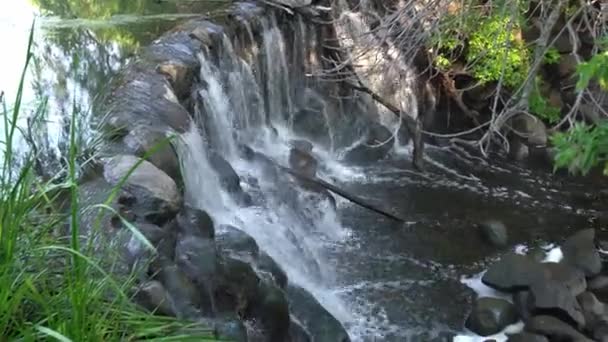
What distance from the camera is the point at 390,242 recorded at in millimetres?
6391

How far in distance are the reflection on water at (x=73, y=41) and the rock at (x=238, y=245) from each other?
3.90 ft

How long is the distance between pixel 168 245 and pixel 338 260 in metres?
2.32

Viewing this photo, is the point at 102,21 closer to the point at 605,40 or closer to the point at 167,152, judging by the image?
the point at 167,152

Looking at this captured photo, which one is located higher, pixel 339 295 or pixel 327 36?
→ pixel 327 36

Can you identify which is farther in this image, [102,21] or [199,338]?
[102,21]

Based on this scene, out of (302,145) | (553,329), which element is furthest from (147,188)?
(302,145)

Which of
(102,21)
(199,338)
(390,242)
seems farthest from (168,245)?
(102,21)

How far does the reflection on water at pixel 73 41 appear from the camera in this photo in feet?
18.7

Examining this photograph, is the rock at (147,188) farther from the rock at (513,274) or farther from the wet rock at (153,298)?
the rock at (513,274)

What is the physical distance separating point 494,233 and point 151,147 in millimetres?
3400

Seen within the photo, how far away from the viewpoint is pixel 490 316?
5371mm

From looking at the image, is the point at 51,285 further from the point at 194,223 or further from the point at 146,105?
the point at 146,105

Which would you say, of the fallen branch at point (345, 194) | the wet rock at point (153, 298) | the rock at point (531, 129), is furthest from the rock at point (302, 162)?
the wet rock at point (153, 298)

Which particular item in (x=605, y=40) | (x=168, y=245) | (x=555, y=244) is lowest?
(x=555, y=244)
